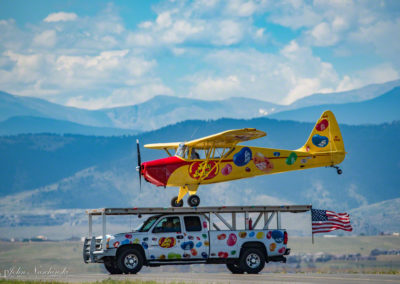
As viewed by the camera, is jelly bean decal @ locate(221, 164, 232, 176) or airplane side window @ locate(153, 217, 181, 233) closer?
airplane side window @ locate(153, 217, 181, 233)

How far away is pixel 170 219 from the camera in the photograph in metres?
26.9

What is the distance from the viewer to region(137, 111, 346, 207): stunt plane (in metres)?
33.5

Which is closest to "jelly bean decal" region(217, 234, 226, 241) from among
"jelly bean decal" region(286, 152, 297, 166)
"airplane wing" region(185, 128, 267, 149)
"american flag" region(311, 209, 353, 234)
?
"american flag" region(311, 209, 353, 234)

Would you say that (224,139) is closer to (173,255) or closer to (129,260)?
(173,255)

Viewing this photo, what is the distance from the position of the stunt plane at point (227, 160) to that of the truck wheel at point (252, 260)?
20.8 ft

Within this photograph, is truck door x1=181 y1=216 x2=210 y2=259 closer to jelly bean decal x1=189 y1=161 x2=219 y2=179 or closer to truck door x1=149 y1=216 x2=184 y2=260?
truck door x1=149 y1=216 x2=184 y2=260

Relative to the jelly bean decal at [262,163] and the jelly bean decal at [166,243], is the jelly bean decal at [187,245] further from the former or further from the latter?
the jelly bean decal at [262,163]

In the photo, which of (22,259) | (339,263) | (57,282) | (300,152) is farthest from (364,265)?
(57,282)

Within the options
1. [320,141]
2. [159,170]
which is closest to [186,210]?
[159,170]

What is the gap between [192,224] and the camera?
27000mm

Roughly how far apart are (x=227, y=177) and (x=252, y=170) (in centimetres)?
124

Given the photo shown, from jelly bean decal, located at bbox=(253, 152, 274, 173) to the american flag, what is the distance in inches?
260

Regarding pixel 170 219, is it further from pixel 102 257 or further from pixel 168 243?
pixel 102 257

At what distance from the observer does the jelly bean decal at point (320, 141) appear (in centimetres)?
3666
